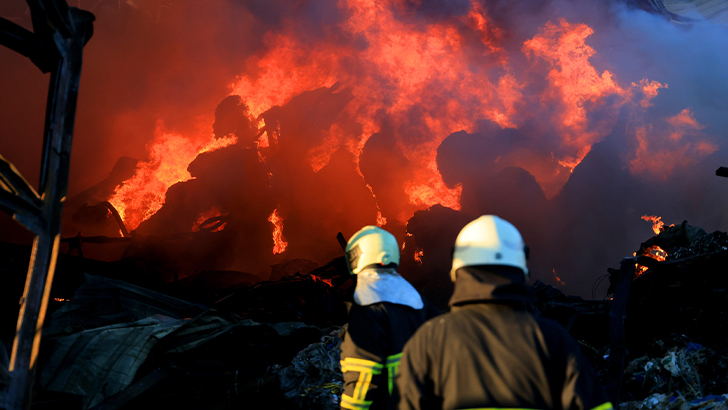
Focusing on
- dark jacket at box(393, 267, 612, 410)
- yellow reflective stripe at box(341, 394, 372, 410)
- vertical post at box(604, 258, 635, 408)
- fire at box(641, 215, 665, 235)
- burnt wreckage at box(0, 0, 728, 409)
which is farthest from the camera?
fire at box(641, 215, 665, 235)

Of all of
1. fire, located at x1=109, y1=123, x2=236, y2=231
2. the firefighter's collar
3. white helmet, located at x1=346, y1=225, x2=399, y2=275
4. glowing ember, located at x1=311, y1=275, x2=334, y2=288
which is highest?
fire, located at x1=109, y1=123, x2=236, y2=231

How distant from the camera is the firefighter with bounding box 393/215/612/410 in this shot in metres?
1.52

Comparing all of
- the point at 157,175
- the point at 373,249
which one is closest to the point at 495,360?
the point at 373,249

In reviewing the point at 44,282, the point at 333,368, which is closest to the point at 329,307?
the point at 333,368

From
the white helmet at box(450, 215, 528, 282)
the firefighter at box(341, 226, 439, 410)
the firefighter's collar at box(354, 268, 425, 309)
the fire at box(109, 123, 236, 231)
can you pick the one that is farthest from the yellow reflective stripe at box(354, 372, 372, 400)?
the fire at box(109, 123, 236, 231)

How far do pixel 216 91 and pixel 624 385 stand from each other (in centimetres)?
2777

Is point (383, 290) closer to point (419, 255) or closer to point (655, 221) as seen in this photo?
point (419, 255)

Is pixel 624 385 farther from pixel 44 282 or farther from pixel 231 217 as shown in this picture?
pixel 231 217

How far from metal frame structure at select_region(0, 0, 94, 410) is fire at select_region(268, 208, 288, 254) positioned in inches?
831

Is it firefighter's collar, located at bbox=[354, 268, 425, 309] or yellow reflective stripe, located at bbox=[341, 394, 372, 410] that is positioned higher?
firefighter's collar, located at bbox=[354, 268, 425, 309]

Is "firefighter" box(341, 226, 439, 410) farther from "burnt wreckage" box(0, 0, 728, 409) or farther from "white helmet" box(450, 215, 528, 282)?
"burnt wreckage" box(0, 0, 728, 409)

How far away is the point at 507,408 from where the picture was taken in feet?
4.92

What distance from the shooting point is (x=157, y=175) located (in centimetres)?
2544

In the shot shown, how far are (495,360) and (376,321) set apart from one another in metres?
1.13
